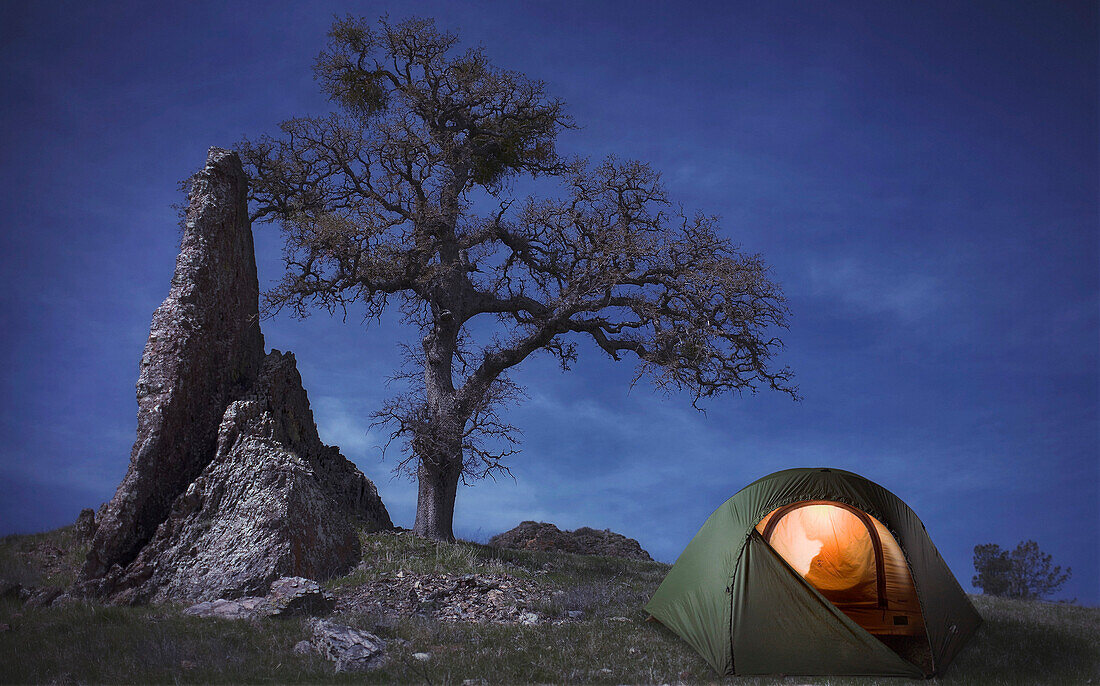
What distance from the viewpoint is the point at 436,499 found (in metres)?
19.1

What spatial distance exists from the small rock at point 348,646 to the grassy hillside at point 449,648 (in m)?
0.18

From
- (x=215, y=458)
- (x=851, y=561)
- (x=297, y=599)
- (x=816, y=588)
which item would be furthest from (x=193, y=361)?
(x=851, y=561)

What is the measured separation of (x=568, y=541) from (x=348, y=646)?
1516cm

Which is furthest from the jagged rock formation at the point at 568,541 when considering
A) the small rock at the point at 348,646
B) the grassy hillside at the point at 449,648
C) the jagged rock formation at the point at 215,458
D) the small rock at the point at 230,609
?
the small rock at the point at 348,646

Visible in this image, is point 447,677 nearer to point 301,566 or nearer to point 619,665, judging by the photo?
point 619,665

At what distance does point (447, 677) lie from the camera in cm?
845

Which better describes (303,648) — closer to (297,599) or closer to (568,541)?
(297,599)

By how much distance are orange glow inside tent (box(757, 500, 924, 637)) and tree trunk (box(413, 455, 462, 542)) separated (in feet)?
30.2

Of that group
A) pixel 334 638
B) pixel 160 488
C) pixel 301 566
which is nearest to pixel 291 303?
pixel 160 488

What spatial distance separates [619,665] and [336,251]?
12493mm

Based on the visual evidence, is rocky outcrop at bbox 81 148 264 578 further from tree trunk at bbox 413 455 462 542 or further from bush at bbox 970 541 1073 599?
bush at bbox 970 541 1073 599

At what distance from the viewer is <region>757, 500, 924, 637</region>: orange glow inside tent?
1149 cm

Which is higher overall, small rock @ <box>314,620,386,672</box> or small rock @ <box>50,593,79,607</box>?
small rock @ <box>50,593,79,607</box>

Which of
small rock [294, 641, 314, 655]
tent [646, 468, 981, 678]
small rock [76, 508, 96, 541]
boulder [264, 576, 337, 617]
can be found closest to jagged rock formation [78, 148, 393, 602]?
boulder [264, 576, 337, 617]
